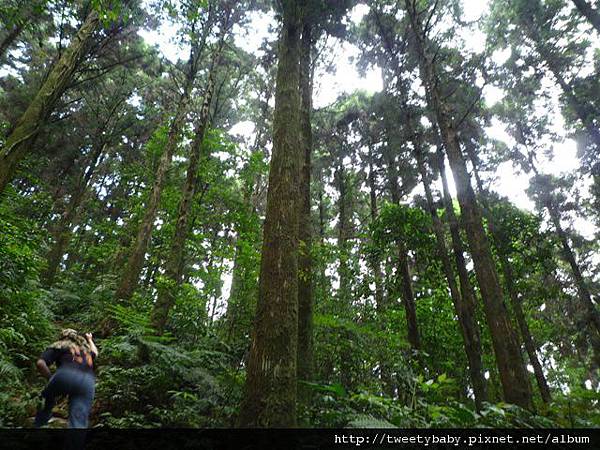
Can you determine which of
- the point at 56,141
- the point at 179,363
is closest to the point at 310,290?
the point at 179,363

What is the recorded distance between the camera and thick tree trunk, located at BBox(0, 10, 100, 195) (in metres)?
6.21

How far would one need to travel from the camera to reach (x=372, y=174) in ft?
60.5

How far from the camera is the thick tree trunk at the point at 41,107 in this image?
245 inches

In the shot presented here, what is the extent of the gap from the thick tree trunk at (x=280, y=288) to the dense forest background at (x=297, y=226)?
0.9 inches

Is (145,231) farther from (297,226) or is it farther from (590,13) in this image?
(590,13)

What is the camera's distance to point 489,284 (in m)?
7.97

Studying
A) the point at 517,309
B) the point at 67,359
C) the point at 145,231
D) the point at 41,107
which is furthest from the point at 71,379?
the point at 517,309

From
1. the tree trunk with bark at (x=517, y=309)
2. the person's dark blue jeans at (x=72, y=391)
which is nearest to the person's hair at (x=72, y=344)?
the person's dark blue jeans at (x=72, y=391)

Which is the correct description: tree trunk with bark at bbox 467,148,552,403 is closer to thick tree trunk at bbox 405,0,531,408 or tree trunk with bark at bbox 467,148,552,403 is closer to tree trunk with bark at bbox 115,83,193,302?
thick tree trunk at bbox 405,0,531,408

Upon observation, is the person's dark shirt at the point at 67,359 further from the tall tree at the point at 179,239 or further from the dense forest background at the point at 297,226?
the tall tree at the point at 179,239

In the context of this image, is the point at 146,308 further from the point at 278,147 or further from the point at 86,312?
the point at 278,147

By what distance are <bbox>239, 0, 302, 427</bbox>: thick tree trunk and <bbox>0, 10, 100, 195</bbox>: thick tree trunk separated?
499 cm

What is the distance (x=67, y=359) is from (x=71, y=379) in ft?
0.86

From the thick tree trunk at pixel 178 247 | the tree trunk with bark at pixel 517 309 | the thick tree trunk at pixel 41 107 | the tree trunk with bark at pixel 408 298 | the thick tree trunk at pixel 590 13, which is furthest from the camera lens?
the tree trunk with bark at pixel 517 309
